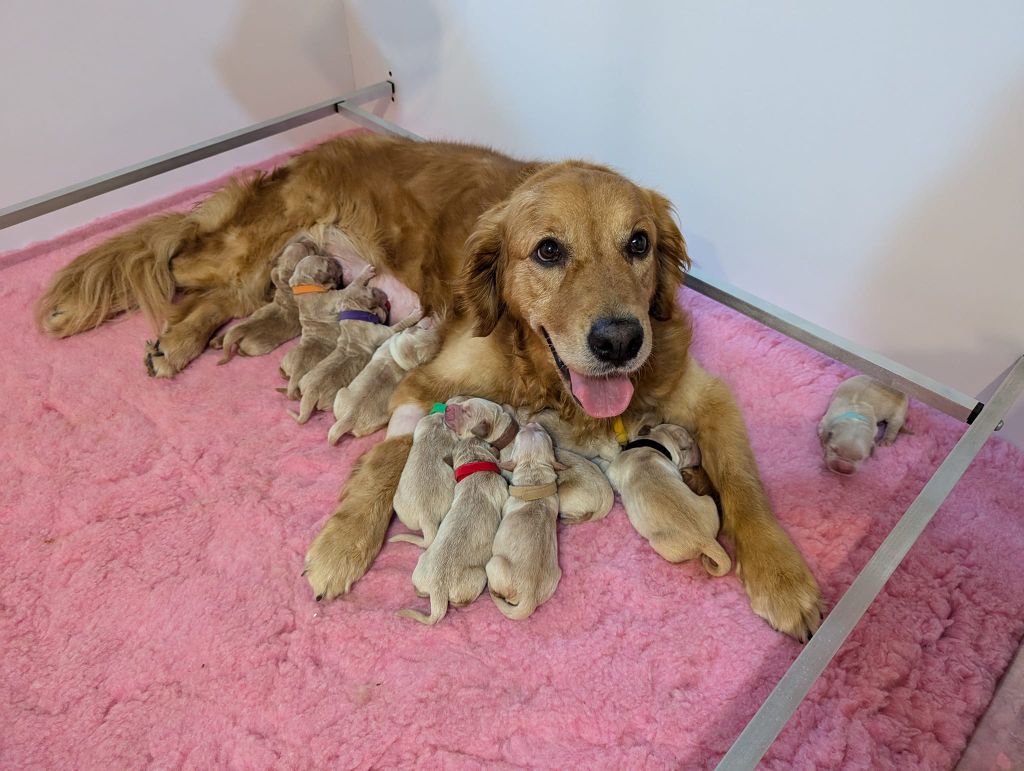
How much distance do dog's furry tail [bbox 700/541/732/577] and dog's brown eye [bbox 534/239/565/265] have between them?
83 cm

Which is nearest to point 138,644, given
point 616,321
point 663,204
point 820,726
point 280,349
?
point 280,349

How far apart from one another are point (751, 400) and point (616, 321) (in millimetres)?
915

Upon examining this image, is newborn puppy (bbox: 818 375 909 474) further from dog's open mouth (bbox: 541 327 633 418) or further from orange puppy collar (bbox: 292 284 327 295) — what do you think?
orange puppy collar (bbox: 292 284 327 295)

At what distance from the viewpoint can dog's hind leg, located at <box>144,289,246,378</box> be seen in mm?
2549

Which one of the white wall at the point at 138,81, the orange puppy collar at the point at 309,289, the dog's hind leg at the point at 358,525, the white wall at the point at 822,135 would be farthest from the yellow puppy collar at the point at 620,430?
the white wall at the point at 138,81

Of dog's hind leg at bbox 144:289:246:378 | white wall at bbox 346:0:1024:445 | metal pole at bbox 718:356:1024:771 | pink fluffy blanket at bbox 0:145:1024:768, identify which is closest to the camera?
metal pole at bbox 718:356:1024:771

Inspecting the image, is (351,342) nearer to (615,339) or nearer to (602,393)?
(602,393)

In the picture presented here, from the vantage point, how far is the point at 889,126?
208cm

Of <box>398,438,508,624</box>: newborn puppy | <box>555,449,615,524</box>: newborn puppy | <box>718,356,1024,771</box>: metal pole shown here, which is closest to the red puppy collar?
<box>398,438,508,624</box>: newborn puppy

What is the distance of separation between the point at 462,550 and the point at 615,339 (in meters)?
0.64

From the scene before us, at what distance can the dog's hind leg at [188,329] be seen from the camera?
8.36ft

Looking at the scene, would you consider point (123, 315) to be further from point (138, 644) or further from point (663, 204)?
point (663, 204)

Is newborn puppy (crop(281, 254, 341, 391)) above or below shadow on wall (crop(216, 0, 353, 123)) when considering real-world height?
below

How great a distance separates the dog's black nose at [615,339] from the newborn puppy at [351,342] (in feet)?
3.05
